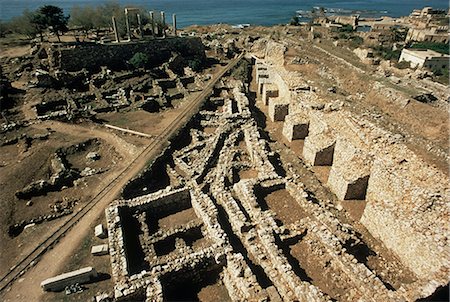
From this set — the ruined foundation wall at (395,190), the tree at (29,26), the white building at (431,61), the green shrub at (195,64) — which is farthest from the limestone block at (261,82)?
the white building at (431,61)

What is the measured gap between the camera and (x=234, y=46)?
45.2 metres

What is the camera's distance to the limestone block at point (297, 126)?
20.6 meters

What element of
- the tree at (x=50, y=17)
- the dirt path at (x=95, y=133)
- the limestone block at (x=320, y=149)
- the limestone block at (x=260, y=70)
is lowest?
the dirt path at (x=95, y=133)

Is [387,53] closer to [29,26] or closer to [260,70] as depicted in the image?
[260,70]

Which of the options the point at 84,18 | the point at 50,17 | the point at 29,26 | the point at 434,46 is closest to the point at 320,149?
the point at 50,17

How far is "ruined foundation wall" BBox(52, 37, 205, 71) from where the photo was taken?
3162 cm

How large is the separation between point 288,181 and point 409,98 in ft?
35.4

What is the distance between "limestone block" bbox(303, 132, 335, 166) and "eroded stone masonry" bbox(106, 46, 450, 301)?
7 cm

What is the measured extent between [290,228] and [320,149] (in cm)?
696

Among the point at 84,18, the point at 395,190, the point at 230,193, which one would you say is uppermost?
the point at 84,18

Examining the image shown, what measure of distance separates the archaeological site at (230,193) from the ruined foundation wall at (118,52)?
16.5 ft

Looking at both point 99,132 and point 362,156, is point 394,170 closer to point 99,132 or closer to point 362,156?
point 362,156

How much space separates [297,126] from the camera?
811 inches

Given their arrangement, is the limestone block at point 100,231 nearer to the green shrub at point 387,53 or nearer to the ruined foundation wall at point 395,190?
the ruined foundation wall at point 395,190
